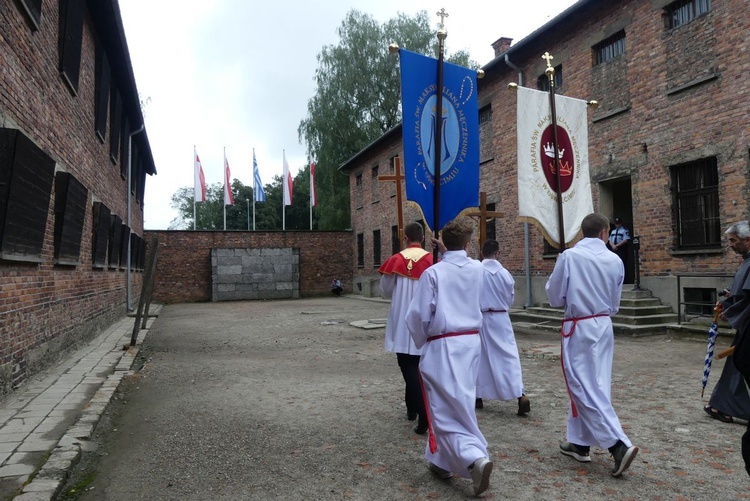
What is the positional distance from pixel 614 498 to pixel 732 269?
28.5ft

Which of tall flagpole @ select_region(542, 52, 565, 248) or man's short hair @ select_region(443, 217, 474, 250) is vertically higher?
tall flagpole @ select_region(542, 52, 565, 248)

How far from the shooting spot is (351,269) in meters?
30.3

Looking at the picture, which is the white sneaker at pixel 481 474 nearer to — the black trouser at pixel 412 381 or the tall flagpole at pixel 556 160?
the black trouser at pixel 412 381

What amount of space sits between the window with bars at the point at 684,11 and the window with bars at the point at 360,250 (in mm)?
19040

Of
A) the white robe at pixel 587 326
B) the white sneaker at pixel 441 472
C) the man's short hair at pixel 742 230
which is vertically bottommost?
the white sneaker at pixel 441 472

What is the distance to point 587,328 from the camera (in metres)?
4.14

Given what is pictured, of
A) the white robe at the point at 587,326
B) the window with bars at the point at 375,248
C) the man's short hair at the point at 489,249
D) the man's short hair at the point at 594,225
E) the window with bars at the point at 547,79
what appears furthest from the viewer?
the window with bars at the point at 375,248

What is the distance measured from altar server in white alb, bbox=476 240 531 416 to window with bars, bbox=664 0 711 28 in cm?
871

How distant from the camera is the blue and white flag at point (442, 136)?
224 inches

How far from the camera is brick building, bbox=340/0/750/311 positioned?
10.5m

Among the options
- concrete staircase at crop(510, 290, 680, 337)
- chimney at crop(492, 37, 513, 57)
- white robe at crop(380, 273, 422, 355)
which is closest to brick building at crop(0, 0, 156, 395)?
white robe at crop(380, 273, 422, 355)

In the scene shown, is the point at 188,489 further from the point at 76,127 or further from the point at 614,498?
the point at 76,127

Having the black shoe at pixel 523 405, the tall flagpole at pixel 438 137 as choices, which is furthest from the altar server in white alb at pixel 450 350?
the black shoe at pixel 523 405

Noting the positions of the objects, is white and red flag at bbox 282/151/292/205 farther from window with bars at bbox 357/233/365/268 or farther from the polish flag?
window with bars at bbox 357/233/365/268
